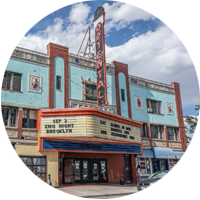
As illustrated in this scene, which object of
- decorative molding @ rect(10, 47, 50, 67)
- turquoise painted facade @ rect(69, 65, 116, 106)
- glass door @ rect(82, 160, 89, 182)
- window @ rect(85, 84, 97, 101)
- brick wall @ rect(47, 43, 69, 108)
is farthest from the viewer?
window @ rect(85, 84, 97, 101)

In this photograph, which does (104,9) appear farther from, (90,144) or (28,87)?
(90,144)

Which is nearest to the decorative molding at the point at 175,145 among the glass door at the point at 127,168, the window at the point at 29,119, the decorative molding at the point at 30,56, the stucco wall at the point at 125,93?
the glass door at the point at 127,168

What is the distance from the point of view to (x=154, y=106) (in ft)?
90.2

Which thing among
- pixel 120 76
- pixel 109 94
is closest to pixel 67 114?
pixel 109 94

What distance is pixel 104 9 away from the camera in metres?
19.4

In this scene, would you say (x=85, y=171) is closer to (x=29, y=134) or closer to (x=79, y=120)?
(x=29, y=134)

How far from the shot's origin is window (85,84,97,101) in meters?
21.8

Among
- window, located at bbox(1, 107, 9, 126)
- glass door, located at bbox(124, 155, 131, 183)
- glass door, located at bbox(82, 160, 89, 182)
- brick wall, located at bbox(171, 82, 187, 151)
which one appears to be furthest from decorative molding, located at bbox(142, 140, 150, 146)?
window, located at bbox(1, 107, 9, 126)

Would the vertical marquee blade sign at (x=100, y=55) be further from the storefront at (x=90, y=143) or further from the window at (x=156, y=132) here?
the window at (x=156, y=132)

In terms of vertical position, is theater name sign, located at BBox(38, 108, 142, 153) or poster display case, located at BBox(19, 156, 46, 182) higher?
theater name sign, located at BBox(38, 108, 142, 153)

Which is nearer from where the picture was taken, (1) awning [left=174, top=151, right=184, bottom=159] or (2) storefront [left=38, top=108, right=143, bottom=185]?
(2) storefront [left=38, top=108, right=143, bottom=185]

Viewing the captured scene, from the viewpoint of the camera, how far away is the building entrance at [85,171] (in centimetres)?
2012

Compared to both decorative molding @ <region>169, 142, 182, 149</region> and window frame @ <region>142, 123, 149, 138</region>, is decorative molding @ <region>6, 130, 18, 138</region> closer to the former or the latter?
window frame @ <region>142, 123, 149, 138</region>

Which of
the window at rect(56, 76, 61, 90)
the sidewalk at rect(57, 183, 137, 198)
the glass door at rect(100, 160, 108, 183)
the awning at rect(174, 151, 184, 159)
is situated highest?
the window at rect(56, 76, 61, 90)
